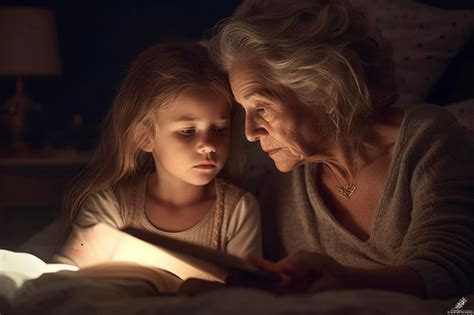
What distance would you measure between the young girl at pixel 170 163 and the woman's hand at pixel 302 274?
133mm

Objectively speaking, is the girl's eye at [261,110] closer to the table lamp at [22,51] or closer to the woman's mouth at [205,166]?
the woman's mouth at [205,166]

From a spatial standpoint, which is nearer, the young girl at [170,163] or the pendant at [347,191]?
the young girl at [170,163]

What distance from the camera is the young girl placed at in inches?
30.1

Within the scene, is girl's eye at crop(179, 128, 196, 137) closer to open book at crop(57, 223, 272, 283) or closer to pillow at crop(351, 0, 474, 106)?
open book at crop(57, 223, 272, 283)

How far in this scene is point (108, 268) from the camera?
0.70 meters

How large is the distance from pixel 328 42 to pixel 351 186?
0.22m

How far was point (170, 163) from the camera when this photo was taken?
2.60 ft

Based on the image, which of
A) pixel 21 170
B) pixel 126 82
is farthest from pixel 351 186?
pixel 21 170

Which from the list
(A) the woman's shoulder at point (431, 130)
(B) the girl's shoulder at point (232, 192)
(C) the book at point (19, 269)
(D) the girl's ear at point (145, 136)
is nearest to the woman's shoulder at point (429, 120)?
(A) the woman's shoulder at point (431, 130)

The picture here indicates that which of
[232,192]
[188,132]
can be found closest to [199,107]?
[188,132]

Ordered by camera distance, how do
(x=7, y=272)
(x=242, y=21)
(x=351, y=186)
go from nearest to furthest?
(x=7, y=272), (x=242, y=21), (x=351, y=186)

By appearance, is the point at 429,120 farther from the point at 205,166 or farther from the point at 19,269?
the point at 19,269

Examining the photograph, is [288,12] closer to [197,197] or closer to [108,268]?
[197,197]

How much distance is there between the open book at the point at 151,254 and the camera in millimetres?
651
